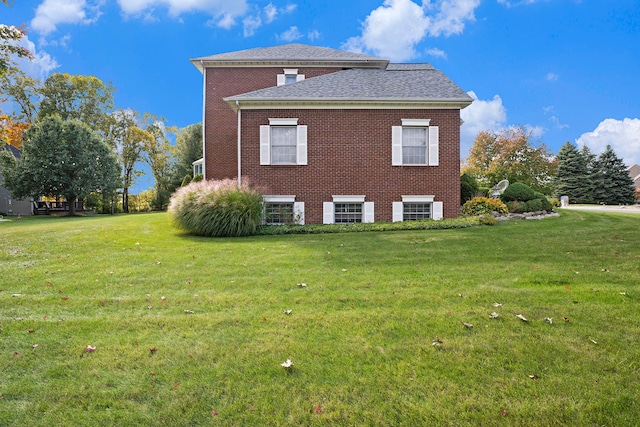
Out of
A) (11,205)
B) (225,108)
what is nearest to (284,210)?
(225,108)

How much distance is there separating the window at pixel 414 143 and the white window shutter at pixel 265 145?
4.58 metres

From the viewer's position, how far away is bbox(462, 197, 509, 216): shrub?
13.8 metres

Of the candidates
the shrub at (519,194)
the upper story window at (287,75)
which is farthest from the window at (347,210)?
the upper story window at (287,75)

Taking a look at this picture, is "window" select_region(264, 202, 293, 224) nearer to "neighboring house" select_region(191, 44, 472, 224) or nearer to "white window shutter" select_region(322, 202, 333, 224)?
"neighboring house" select_region(191, 44, 472, 224)

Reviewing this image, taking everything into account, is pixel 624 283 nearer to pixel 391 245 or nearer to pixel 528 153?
pixel 391 245

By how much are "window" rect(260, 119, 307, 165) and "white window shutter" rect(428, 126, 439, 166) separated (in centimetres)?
467

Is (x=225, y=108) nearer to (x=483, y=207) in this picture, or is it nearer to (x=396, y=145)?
(x=396, y=145)

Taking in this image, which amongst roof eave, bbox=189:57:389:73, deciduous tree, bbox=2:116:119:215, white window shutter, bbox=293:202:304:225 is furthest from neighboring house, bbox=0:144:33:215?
white window shutter, bbox=293:202:304:225

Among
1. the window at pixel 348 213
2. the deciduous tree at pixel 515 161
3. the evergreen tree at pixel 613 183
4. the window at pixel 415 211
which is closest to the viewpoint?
the window at pixel 348 213

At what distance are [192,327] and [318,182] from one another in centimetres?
1000

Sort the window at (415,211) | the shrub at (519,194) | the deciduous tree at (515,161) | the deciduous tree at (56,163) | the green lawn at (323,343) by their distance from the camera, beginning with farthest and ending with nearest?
the deciduous tree at (515,161) → the deciduous tree at (56,163) → the shrub at (519,194) → the window at (415,211) → the green lawn at (323,343)

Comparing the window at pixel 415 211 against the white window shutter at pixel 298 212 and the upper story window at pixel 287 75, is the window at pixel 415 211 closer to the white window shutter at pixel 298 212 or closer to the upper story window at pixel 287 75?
the white window shutter at pixel 298 212

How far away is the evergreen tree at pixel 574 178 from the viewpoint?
1464 inches

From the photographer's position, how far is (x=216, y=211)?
10.5 metres
